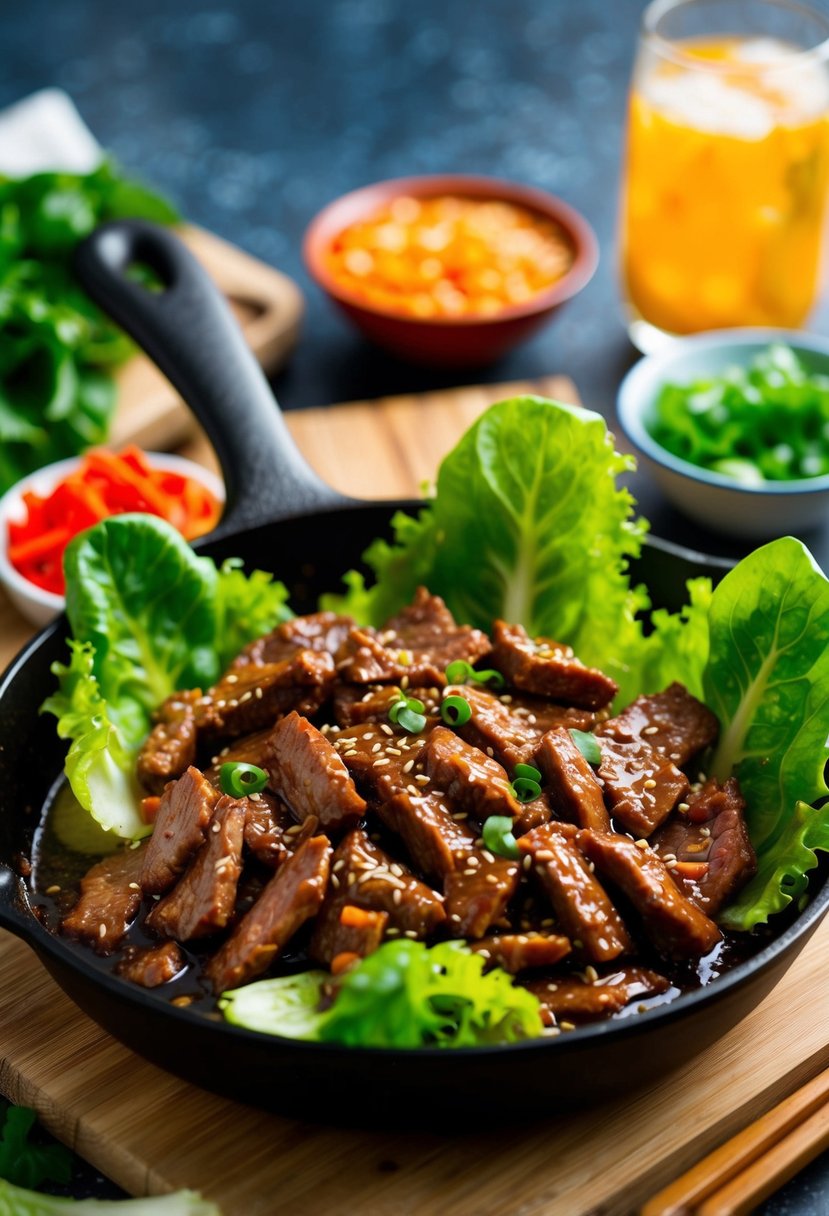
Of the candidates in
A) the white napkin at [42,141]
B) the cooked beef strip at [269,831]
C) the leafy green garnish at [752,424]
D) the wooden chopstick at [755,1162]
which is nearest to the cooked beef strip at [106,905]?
the cooked beef strip at [269,831]

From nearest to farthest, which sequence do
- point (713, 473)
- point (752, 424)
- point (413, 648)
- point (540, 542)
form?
point (413, 648) → point (540, 542) → point (713, 473) → point (752, 424)

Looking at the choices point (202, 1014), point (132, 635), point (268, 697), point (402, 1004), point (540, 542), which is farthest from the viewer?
point (540, 542)

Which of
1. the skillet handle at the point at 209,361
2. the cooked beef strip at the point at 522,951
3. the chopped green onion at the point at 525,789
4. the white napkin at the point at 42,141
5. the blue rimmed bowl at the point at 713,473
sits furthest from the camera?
the white napkin at the point at 42,141

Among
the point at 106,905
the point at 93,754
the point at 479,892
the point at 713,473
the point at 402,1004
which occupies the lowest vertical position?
the point at 713,473

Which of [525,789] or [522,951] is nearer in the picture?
[522,951]

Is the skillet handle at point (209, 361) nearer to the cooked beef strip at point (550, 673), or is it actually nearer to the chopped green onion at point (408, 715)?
the cooked beef strip at point (550, 673)

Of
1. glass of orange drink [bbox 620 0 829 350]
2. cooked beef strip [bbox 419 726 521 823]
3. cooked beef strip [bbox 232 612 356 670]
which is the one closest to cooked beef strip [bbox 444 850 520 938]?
cooked beef strip [bbox 419 726 521 823]

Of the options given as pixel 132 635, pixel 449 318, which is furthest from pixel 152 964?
pixel 449 318

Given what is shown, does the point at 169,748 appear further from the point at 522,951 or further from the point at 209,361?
the point at 209,361
